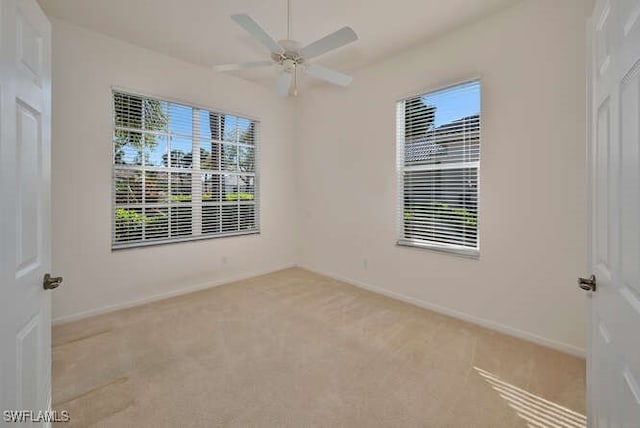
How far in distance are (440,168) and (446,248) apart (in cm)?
90

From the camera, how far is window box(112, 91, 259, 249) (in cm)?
338

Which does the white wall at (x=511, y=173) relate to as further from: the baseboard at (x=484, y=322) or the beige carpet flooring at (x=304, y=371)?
the beige carpet flooring at (x=304, y=371)

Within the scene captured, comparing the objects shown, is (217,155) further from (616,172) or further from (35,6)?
(616,172)

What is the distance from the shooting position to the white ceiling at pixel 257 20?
2.61 metres

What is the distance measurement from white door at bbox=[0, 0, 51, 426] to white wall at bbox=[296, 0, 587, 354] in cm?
322

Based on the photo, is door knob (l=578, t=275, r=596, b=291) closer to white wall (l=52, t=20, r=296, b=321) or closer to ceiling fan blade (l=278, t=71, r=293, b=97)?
ceiling fan blade (l=278, t=71, r=293, b=97)

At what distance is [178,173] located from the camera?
3791mm

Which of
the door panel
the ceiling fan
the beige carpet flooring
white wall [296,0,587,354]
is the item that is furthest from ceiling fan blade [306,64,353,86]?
the beige carpet flooring

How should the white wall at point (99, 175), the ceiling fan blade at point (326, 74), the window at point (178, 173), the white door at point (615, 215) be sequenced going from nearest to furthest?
1. the white door at point (615, 215)
2. the ceiling fan blade at point (326, 74)
3. the white wall at point (99, 175)
4. the window at point (178, 173)

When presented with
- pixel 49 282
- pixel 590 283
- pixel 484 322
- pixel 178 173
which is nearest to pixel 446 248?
A: pixel 484 322

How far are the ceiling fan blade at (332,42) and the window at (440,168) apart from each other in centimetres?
156

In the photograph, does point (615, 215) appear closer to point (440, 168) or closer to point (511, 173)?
point (511, 173)

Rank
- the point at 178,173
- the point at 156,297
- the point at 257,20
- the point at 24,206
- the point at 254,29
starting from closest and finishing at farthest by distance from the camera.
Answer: the point at 24,206, the point at 254,29, the point at 257,20, the point at 156,297, the point at 178,173

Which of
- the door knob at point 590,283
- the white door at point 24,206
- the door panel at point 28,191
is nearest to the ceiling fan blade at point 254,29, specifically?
the white door at point 24,206
